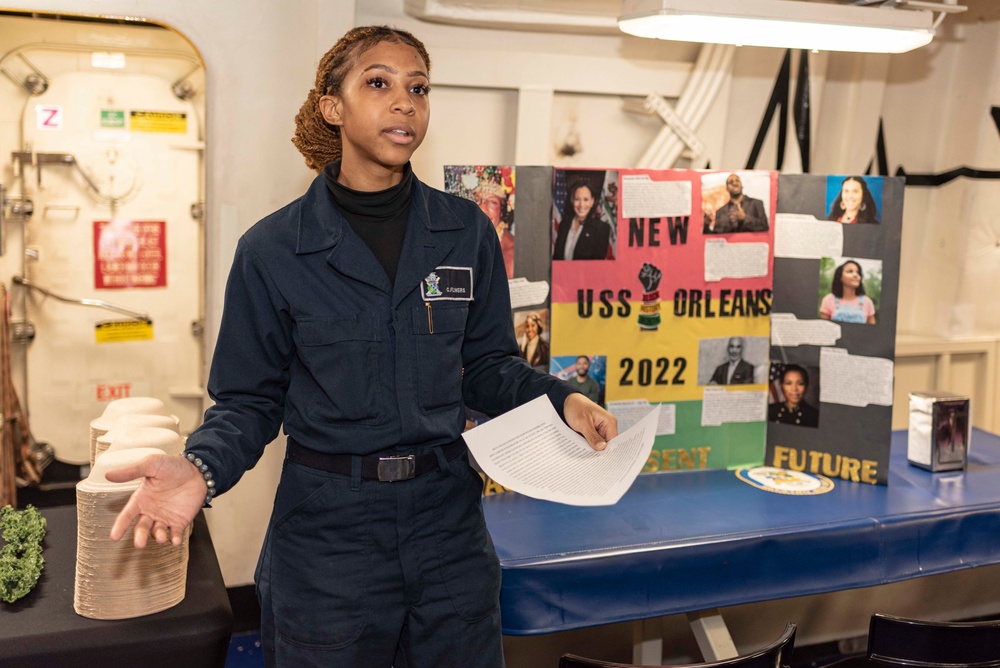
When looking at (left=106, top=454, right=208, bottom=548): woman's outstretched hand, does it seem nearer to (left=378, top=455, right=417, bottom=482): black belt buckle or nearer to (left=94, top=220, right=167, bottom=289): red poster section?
(left=378, top=455, right=417, bottom=482): black belt buckle

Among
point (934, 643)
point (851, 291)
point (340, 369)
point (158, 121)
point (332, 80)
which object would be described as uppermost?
point (158, 121)

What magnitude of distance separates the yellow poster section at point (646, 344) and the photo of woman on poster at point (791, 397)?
0.06m

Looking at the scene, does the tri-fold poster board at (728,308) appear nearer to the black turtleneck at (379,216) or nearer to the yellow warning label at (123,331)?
the black turtleneck at (379,216)

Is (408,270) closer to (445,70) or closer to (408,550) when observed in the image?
(408,550)

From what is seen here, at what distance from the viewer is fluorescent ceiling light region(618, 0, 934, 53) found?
2.49m

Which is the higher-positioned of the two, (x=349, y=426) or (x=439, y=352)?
(x=439, y=352)

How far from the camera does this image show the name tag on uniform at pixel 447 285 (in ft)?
6.07

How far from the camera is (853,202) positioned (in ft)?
9.99

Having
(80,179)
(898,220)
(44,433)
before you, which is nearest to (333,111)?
(898,220)

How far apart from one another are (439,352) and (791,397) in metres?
1.69

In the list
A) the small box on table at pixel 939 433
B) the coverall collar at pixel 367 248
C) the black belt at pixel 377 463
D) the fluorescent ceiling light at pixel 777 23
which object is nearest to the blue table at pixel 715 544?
the small box on table at pixel 939 433

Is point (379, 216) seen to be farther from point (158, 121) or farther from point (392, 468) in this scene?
point (158, 121)

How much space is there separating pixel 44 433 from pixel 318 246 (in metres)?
3.50

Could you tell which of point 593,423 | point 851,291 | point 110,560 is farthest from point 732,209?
point 110,560
